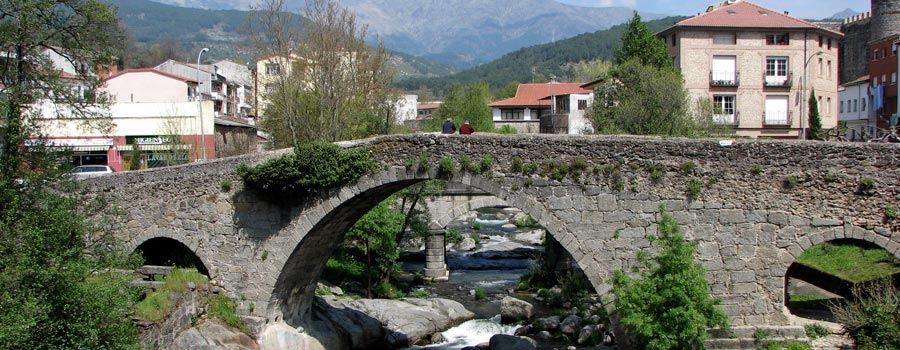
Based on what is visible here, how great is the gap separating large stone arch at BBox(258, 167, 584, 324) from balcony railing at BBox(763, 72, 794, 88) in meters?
34.6

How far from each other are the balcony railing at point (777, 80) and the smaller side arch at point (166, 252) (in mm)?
38026

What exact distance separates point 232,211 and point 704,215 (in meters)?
12.1

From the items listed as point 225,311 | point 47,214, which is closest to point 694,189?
point 225,311

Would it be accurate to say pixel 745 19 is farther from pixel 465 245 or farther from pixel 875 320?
pixel 875 320

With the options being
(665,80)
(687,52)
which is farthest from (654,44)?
(665,80)

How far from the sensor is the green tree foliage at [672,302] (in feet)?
58.7

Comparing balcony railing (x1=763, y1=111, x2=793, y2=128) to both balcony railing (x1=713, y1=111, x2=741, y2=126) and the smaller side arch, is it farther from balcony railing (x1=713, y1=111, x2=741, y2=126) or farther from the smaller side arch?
the smaller side arch

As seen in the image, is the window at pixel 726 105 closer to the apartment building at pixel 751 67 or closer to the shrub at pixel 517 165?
the apartment building at pixel 751 67

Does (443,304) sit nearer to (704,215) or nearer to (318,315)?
(318,315)

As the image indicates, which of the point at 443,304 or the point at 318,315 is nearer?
the point at 318,315

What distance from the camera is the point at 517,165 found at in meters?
20.5

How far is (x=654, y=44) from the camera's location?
169 feet

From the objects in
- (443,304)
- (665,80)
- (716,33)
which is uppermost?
(716,33)

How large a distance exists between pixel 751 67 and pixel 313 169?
37693mm
